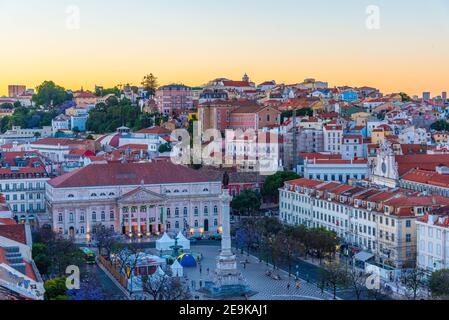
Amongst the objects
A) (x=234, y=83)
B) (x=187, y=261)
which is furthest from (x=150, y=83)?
(x=187, y=261)

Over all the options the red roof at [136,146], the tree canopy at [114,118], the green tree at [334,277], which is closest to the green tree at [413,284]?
the green tree at [334,277]

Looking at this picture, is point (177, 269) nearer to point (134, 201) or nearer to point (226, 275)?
point (226, 275)

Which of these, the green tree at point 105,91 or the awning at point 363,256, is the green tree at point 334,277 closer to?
the awning at point 363,256

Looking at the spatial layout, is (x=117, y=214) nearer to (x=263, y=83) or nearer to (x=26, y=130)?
(x=26, y=130)

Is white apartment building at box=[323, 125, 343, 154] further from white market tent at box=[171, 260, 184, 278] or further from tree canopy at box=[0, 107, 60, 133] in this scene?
tree canopy at box=[0, 107, 60, 133]

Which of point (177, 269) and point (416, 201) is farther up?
point (416, 201)

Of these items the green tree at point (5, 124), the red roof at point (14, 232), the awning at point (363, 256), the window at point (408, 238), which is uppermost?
the green tree at point (5, 124)

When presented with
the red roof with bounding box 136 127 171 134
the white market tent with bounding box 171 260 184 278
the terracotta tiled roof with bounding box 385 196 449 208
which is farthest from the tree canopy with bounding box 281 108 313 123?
the white market tent with bounding box 171 260 184 278
